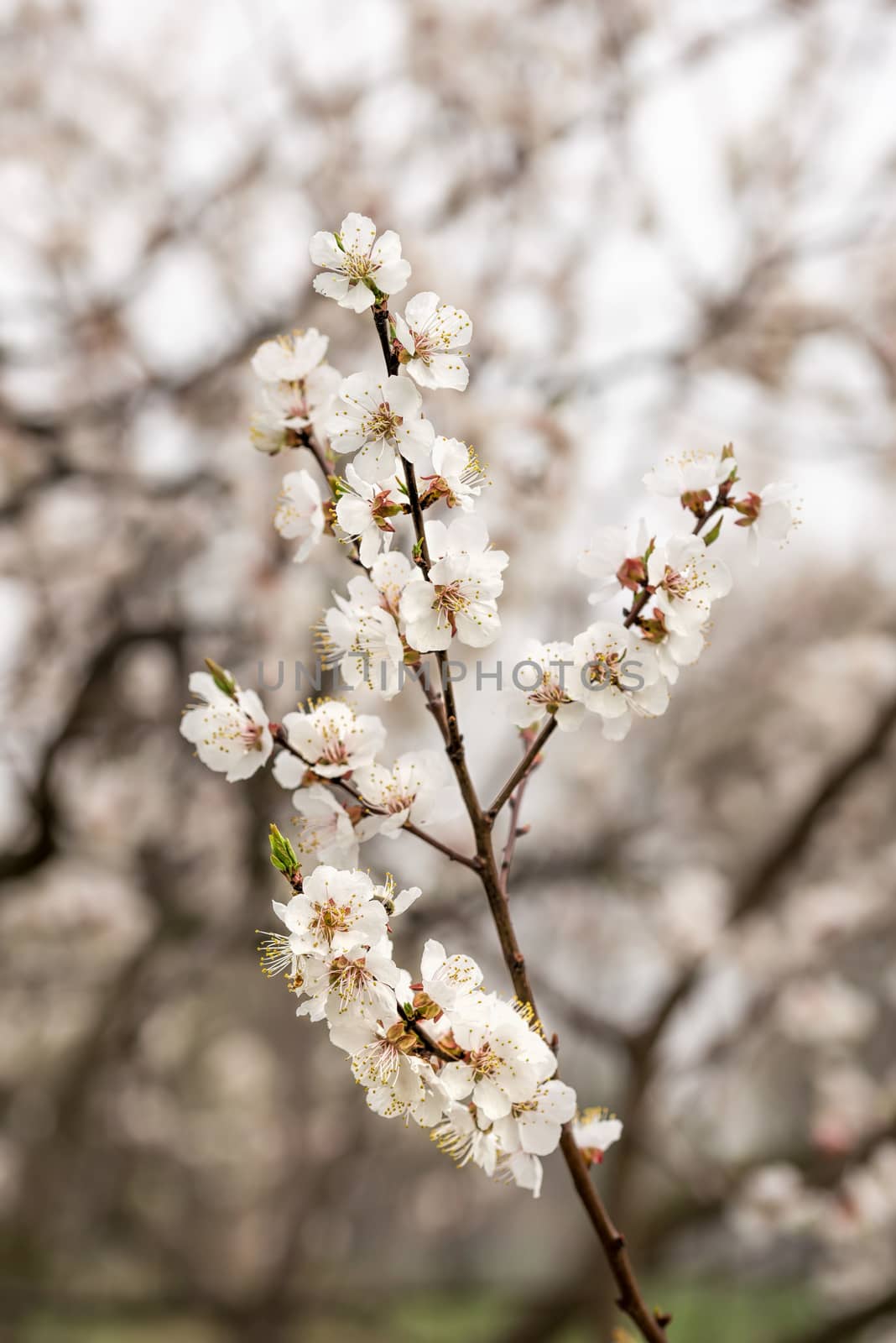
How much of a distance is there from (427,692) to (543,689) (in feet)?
0.45

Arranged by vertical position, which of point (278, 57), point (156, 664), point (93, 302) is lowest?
point (156, 664)

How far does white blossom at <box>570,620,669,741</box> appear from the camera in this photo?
0.96 meters

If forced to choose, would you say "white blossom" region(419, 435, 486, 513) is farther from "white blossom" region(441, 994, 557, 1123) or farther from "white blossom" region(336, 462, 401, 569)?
"white blossom" region(441, 994, 557, 1123)

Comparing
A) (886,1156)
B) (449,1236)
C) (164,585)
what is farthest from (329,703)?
(449,1236)

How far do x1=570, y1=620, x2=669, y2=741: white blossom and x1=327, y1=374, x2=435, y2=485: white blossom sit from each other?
9.7 inches

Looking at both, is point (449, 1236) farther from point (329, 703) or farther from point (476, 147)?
point (329, 703)

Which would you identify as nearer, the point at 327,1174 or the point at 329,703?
the point at 329,703

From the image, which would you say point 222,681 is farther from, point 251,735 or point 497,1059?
point 497,1059

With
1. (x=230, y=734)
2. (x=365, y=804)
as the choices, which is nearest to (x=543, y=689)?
(x=365, y=804)

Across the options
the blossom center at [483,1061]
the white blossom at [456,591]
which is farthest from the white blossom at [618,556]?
the blossom center at [483,1061]

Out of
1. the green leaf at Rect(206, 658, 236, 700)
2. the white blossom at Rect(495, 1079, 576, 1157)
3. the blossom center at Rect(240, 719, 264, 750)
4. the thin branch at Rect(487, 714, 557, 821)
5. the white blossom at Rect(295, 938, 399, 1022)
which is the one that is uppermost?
the green leaf at Rect(206, 658, 236, 700)

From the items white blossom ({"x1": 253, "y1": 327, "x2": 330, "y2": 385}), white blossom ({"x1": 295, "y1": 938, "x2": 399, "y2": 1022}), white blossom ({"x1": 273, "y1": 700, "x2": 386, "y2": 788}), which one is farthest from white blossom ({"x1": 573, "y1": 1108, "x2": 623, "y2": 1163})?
white blossom ({"x1": 253, "y1": 327, "x2": 330, "y2": 385})

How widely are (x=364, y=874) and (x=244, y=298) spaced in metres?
3.95

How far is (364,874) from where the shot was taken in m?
0.84
